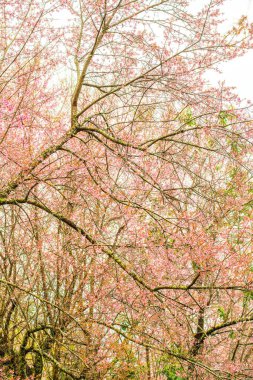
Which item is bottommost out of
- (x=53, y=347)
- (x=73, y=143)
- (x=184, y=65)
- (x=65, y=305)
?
(x=53, y=347)

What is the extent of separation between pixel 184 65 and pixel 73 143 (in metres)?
2.71

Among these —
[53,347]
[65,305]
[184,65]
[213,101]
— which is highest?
[184,65]

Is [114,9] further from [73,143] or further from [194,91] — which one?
[73,143]

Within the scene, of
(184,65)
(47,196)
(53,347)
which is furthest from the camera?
(47,196)

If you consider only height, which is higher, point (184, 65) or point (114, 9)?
point (114, 9)

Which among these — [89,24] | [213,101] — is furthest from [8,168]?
[213,101]

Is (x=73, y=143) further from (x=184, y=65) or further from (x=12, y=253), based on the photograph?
(x=184, y=65)

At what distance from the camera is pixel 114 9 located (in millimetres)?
4051

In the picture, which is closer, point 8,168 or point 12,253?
point 8,168

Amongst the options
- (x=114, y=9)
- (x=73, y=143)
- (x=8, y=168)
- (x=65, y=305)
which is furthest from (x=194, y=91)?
(x=65, y=305)

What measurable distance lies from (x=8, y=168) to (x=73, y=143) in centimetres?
104

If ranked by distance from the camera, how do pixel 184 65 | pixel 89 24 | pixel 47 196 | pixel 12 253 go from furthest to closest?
1. pixel 47 196
2. pixel 12 253
3. pixel 89 24
4. pixel 184 65

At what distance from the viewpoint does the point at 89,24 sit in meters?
4.97

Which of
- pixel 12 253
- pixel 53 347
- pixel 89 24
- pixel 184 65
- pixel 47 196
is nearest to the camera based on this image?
pixel 184 65
